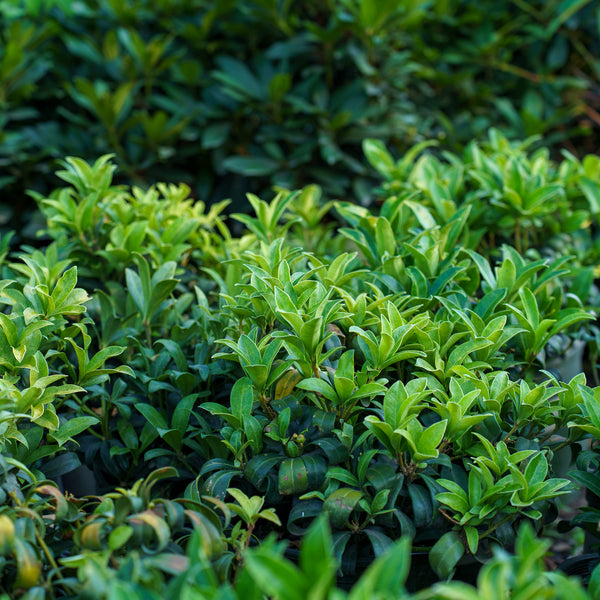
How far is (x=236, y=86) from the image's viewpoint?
3.01 meters

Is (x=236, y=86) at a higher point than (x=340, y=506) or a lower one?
higher

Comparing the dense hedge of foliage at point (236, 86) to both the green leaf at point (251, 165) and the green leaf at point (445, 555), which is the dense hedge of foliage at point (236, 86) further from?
the green leaf at point (445, 555)

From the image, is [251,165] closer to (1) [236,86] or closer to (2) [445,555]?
(1) [236,86]

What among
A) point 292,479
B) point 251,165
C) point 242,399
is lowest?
point 292,479

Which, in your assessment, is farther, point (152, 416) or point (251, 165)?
point (251, 165)

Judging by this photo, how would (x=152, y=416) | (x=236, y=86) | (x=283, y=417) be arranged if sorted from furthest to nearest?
(x=236, y=86)
(x=152, y=416)
(x=283, y=417)

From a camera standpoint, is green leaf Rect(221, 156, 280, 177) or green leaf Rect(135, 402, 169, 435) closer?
green leaf Rect(135, 402, 169, 435)

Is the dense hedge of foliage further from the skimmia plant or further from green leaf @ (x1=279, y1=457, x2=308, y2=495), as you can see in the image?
green leaf @ (x1=279, y1=457, x2=308, y2=495)

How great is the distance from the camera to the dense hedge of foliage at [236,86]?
3006 millimetres

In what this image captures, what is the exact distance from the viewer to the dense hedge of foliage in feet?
9.86

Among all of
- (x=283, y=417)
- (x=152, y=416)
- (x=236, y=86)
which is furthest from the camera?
(x=236, y=86)

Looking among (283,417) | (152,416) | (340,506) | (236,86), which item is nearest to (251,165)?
(236,86)

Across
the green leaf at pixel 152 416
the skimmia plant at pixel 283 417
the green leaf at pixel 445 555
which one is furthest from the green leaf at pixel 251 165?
the green leaf at pixel 445 555

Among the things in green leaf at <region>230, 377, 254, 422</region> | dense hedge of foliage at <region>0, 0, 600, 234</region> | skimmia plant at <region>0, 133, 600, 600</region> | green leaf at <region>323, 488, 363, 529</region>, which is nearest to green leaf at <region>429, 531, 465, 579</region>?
skimmia plant at <region>0, 133, 600, 600</region>
